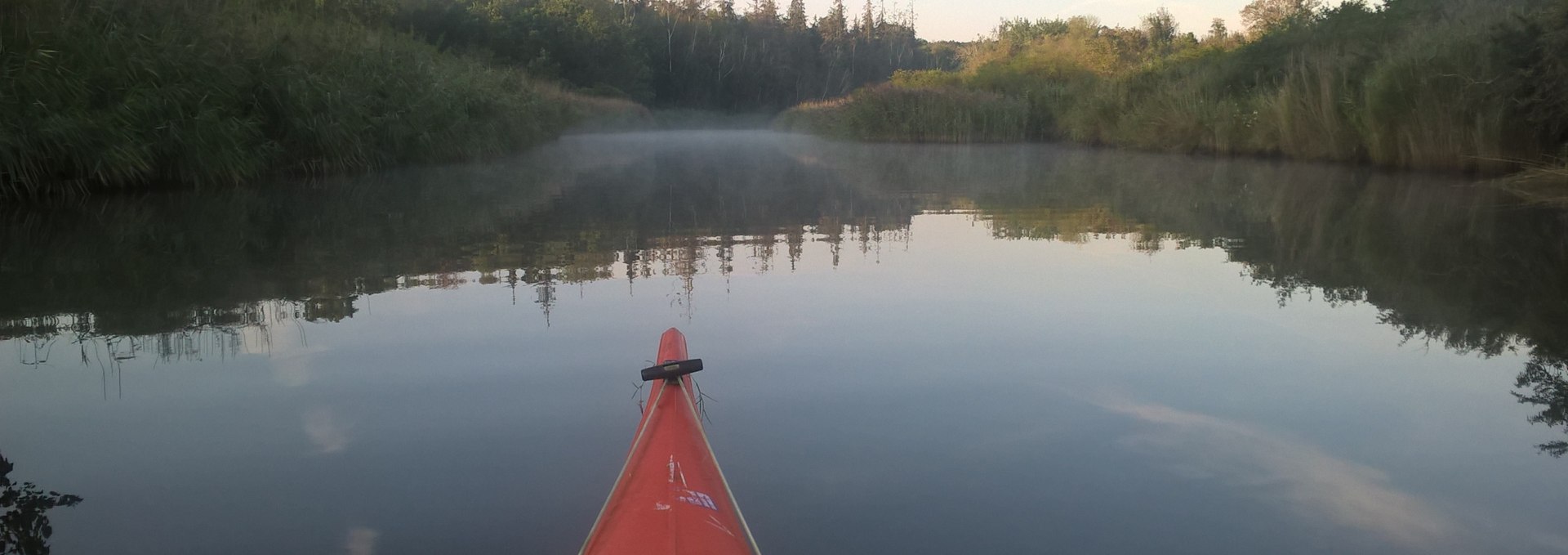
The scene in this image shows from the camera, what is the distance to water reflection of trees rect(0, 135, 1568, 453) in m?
4.25

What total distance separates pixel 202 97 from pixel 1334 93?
11.8 m

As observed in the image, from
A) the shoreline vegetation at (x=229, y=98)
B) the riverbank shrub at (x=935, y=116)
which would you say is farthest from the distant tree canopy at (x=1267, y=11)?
the shoreline vegetation at (x=229, y=98)

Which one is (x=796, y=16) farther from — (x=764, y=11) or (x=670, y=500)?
(x=670, y=500)

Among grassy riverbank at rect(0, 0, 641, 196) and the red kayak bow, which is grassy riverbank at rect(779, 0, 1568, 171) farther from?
grassy riverbank at rect(0, 0, 641, 196)

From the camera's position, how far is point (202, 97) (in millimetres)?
9234

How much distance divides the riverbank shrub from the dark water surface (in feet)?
56.6

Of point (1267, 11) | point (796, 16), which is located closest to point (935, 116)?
point (1267, 11)

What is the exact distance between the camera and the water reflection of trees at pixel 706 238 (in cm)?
425

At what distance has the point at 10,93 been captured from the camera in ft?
24.6

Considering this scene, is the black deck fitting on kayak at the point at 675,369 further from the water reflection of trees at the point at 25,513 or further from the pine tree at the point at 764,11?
the pine tree at the point at 764,11

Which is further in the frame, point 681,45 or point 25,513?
point 681,45

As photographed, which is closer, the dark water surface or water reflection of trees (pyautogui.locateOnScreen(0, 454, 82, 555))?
water reflection of trees (pyautogui.locateOnScreen(0, 454, 82, 555))

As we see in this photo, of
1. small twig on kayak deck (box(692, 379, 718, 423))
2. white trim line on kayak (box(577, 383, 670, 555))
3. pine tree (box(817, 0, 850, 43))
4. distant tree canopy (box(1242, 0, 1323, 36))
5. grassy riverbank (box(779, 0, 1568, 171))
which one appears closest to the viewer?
white trim line on kayak (box(577, 383, 670, 555))

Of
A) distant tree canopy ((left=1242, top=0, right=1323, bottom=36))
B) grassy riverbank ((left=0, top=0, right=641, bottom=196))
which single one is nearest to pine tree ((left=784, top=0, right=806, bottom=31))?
distant tree canopy ((left=1242, top=0, right=1323, bottom=36))
